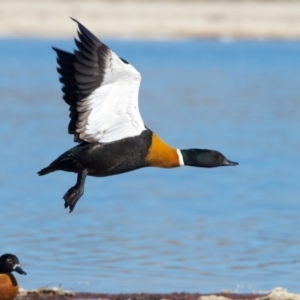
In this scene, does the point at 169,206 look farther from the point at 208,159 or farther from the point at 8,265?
the point at 8,265

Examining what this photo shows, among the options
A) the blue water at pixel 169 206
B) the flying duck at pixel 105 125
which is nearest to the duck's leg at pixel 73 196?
the flying duck at pixel 105 125

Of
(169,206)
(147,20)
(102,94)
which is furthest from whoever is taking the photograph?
(147,20)

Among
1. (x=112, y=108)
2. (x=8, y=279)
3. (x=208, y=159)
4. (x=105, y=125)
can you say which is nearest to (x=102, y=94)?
(x=112, y=108)

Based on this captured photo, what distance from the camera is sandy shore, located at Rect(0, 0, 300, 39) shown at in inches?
1825

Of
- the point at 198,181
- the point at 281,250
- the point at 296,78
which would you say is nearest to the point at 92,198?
the point at 198,181

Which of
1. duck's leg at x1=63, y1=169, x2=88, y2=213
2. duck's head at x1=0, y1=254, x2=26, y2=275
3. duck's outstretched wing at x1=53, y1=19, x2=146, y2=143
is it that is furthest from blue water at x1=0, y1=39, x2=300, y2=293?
duck's outstretched wing at x1=53, y1=19, x2=146, y2=143

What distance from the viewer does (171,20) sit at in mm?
47750

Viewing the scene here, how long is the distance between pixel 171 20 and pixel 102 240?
3659 centimetres

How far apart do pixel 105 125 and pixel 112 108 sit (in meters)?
0.18

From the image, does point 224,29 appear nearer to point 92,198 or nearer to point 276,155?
point 276,155

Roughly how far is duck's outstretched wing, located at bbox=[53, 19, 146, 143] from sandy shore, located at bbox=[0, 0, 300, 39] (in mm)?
36236

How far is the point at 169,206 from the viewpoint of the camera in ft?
46.6

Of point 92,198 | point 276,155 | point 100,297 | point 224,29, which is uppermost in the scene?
point 224,29

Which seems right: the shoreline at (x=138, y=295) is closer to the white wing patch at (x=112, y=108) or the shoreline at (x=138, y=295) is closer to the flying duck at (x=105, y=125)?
the flying duck at (x=105, y=125)
